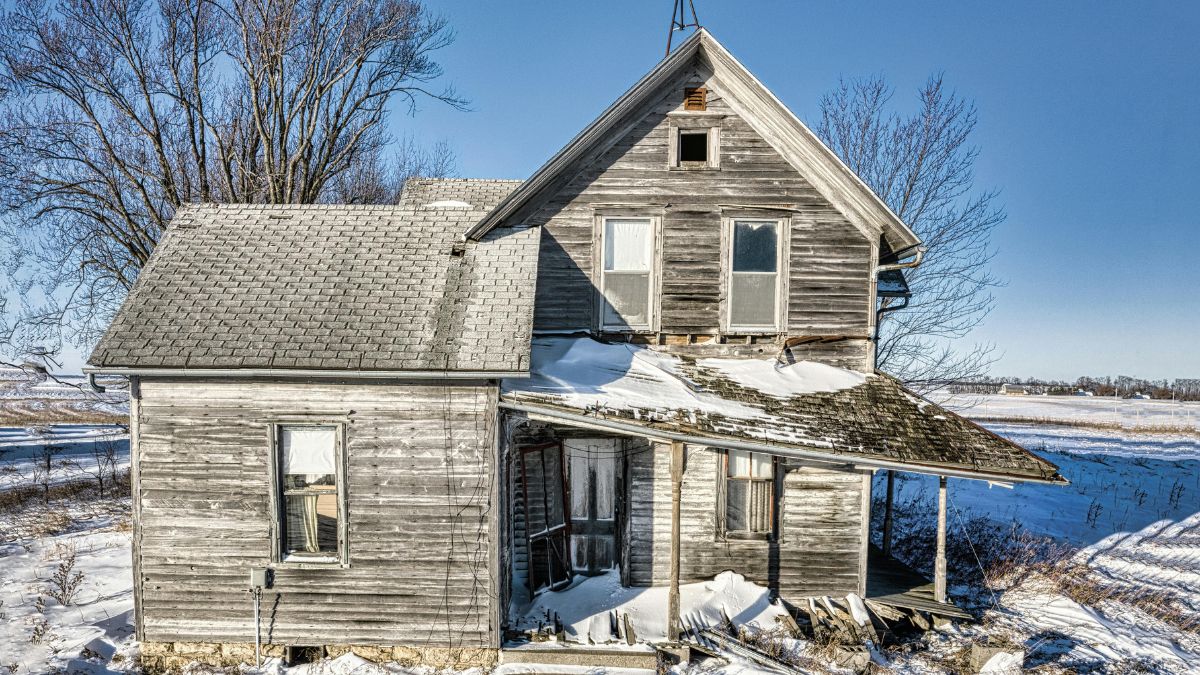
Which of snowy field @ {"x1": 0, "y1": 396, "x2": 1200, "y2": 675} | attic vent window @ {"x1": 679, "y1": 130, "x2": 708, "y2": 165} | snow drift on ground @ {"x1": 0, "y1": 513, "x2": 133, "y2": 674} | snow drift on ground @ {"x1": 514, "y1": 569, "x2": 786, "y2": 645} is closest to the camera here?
snow drift on ground @ {"x1": 0, "y1": 513, "x2": 133, "y2": 674}

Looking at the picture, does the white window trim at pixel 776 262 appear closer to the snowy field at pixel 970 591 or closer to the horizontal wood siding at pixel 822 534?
the horizontal wood siding at pixel 822 534

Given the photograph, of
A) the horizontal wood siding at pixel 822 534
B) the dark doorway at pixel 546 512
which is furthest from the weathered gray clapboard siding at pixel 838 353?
the dark doorway at pixel 546 512

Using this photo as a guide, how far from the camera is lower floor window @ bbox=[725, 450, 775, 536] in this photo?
8719 mm

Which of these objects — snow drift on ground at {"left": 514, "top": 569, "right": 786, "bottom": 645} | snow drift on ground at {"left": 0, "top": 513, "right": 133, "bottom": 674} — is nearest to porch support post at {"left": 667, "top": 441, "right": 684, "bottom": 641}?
snow drift on ground at {"left": 514, "top": 569, "right": 786, "bottom": 645}

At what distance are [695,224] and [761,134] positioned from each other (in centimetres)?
177

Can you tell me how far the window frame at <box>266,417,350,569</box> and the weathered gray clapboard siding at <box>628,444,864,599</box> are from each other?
13.2 ft

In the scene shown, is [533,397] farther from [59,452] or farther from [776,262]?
[59,452]

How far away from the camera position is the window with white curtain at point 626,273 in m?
9.02

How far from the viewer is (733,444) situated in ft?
21.4

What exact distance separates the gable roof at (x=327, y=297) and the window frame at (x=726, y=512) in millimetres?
3853

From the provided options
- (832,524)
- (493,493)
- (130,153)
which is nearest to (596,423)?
(493,493)

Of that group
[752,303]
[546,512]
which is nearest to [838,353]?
[752,303]

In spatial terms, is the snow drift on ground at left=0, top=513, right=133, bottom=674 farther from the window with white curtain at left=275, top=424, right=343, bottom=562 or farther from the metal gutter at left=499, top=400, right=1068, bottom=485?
the metal gutter at left=499, top=400, right=1068, bottom=485

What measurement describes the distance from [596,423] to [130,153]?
1743 cm
